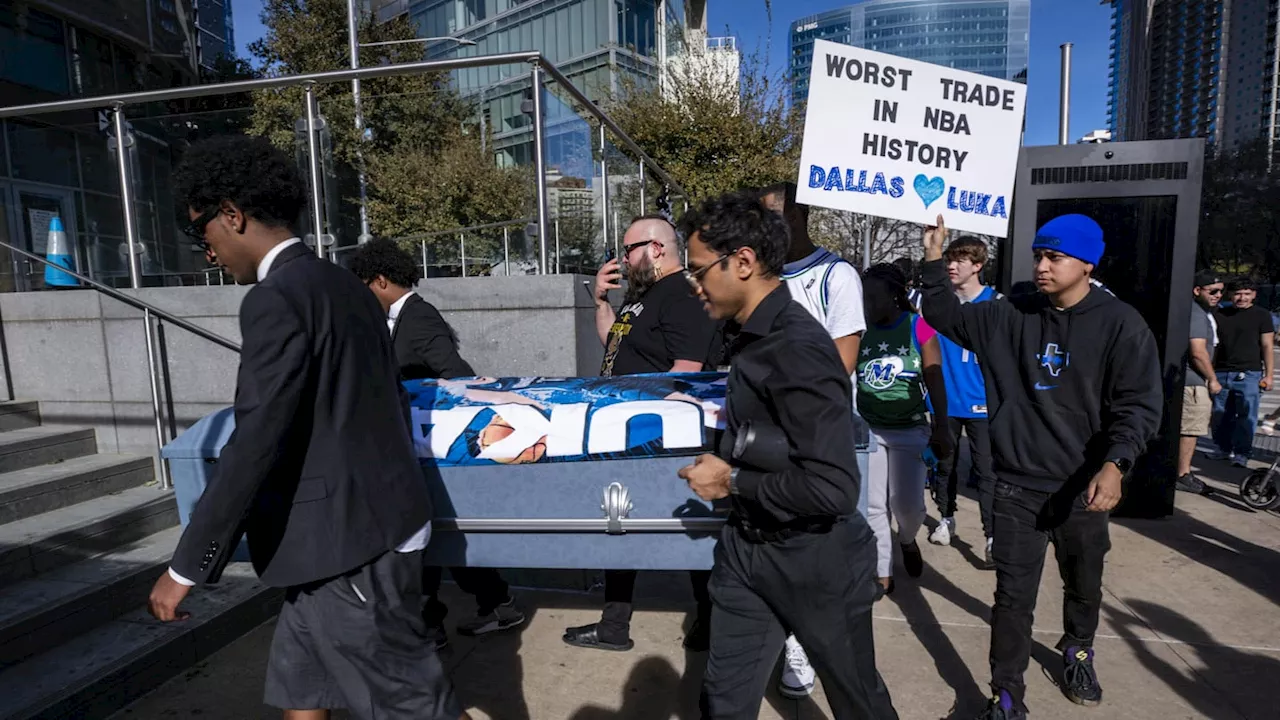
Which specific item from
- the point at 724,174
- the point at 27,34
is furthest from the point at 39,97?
the point at 724,174

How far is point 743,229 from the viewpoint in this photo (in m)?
1.97

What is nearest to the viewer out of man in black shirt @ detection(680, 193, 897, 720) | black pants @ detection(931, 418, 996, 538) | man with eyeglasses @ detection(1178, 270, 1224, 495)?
man in black shirt @ detection(680, 193, 897, 720)

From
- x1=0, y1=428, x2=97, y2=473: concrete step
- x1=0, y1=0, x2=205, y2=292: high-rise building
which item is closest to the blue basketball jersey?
x1=0, y1=0, x2=205, y2=292: high-rise building

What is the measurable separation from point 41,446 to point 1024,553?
5.89 m

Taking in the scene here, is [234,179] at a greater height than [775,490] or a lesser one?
greater

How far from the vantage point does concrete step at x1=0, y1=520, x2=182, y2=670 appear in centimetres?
328

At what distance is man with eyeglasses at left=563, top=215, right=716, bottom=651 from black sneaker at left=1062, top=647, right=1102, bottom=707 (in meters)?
1.55

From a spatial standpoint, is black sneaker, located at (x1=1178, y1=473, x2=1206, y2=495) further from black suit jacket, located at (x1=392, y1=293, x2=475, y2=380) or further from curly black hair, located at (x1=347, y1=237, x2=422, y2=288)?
curly black hair, located at (x1=347, y1=237, x2=422, y2=288)

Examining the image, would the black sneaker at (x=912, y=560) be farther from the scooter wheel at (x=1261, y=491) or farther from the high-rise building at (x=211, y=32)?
the high-rise building at (x=211, y=32)

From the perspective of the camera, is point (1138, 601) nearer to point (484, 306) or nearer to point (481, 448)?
point (481, 448)

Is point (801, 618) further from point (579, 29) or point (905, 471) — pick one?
point (579, 29)

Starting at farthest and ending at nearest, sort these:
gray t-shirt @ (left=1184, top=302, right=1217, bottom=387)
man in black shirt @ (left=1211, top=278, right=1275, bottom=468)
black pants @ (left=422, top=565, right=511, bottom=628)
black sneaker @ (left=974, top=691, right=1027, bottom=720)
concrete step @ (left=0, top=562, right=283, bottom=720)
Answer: man in black shirt @ (left=1211, top=278, right=1275, bottom=468)
gray t-shirt @ (left=1184, top=302, right=1217, bottom=387)
black pants @ (left=422, top=565, right=511, bottom=628)
concrete step @ (left=0, top=562, right=283, bottom=720)
black sneaker @ (left=974, top=691, right=1027, bottom=720)

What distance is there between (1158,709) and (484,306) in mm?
3865

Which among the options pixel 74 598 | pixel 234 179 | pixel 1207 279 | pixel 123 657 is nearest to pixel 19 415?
pixel 74 598
